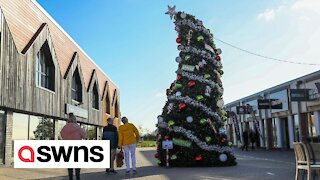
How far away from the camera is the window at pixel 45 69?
2456cm

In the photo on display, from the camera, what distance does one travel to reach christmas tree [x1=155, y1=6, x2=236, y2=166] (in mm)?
14828

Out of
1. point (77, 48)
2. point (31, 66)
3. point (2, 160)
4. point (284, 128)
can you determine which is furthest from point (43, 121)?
point (284, 128)

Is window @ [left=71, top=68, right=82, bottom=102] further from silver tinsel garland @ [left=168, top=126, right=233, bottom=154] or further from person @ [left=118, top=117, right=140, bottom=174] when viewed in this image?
person @ [left=118, top=117, right=140, bottom=174]

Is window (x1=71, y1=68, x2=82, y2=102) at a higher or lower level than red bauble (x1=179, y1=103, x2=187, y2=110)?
higher

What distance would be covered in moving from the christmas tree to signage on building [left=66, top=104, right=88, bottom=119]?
15.0 m

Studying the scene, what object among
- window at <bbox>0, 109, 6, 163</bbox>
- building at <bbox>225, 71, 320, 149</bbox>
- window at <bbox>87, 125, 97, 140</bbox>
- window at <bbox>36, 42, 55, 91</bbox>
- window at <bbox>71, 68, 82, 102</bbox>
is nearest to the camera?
window at <bbox>0, 109, 6, 163</bbox>

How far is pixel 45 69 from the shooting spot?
26078 mm

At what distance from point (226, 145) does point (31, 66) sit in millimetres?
11813

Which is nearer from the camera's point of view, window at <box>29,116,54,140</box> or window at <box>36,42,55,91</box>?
window at <box>29,116,54,140</box>

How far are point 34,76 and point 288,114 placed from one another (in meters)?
17.9

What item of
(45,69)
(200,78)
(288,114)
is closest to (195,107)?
(200,78)

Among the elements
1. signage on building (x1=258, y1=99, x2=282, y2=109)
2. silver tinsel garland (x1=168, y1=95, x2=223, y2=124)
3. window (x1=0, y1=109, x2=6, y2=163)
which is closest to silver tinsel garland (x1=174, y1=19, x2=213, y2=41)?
silver tinsel garland (x1=168, y1=95, x2=223, y2=124)

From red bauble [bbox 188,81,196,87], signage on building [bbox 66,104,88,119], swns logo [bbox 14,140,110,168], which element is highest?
signage on building [bbox 66,104,88,119]

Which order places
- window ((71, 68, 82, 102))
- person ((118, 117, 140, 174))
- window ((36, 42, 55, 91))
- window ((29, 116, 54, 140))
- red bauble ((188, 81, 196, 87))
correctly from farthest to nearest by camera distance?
window ((71, 68, 82, 102))
window ((36, 42, 55, 91))
window ((29, 116, 54, 140))
red bauble ((188, 81, 196, 87))
person ((118, 117, 140, 174))
